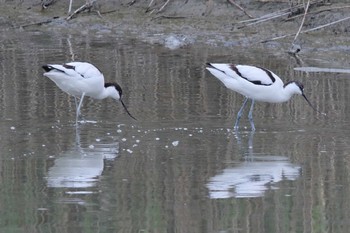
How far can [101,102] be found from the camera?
11758 millimetres

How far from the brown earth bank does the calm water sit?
1.34 metres

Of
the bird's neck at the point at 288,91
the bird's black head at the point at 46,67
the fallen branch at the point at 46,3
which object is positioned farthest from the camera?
the fallen branch at the point at 46,3

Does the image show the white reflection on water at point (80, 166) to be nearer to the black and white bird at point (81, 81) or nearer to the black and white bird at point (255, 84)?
the black and white bird at point (81, 81)

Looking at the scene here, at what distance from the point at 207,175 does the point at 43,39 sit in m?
8.59

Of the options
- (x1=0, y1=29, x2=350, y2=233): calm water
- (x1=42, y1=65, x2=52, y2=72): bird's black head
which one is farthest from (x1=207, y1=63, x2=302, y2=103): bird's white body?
(x1=42, y1=65, x2=52, y2=72): bird's black head

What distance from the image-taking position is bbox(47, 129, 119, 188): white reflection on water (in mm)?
7730

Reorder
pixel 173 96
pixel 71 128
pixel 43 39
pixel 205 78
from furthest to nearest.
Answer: pixel 43 39 < pixel 205 78 < pixel 173 96 < pixel 71 128

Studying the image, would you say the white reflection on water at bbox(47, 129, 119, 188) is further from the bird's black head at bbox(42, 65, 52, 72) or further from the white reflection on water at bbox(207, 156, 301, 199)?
the bird's black head at bbox(42, 65, 52, 72)

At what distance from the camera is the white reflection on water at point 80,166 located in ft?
25.4

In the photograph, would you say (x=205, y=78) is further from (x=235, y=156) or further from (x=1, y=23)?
(x=1, y=23)

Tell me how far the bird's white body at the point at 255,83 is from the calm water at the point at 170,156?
24 centimetres

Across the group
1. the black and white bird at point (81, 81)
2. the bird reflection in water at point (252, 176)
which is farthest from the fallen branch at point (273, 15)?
the bird reflection in water at point (252, 176)

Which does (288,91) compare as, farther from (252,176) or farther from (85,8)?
(85,8)

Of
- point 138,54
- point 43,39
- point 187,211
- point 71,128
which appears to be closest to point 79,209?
point 187,211
